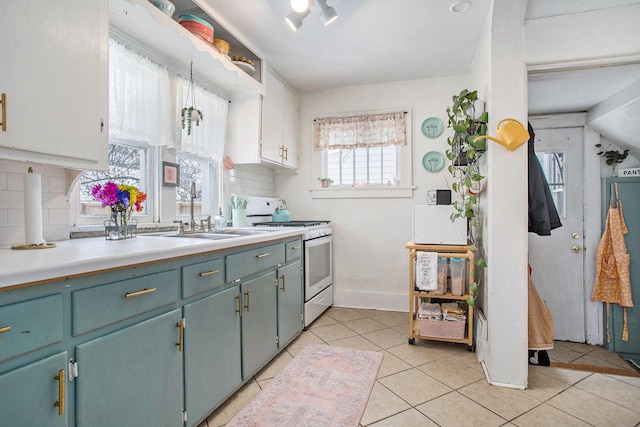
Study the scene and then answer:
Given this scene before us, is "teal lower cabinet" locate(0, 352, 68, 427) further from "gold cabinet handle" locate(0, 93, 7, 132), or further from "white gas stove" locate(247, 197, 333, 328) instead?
"white gas stove" locate(247, 197, 333, 328)

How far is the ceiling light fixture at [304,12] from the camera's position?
7.02 ft

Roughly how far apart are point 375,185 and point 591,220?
1.96 m

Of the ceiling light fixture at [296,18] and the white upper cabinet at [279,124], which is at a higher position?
the ceiling light fixture at [296,18]

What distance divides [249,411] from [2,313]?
129 centimetres

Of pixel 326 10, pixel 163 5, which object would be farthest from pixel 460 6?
pixel 163 5

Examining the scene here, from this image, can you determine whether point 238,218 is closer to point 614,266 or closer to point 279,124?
point 279,124

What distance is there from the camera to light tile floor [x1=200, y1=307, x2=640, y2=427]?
179 centimetres

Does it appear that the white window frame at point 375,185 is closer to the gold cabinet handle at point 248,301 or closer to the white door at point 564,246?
the white door at point 564,246

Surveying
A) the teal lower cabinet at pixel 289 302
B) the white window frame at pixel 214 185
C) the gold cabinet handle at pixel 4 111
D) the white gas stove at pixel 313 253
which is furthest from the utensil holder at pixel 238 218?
the gold cabinet handle at pixel 4 111

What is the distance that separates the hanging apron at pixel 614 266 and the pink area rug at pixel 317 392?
2048mm

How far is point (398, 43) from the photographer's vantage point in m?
2.87

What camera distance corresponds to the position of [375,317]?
3469 millimetres

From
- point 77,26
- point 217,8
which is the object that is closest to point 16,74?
point 77,26

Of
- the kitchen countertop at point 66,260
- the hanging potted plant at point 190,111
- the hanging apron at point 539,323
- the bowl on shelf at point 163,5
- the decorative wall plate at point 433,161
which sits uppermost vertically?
the bowl on shelf at point 163,5
